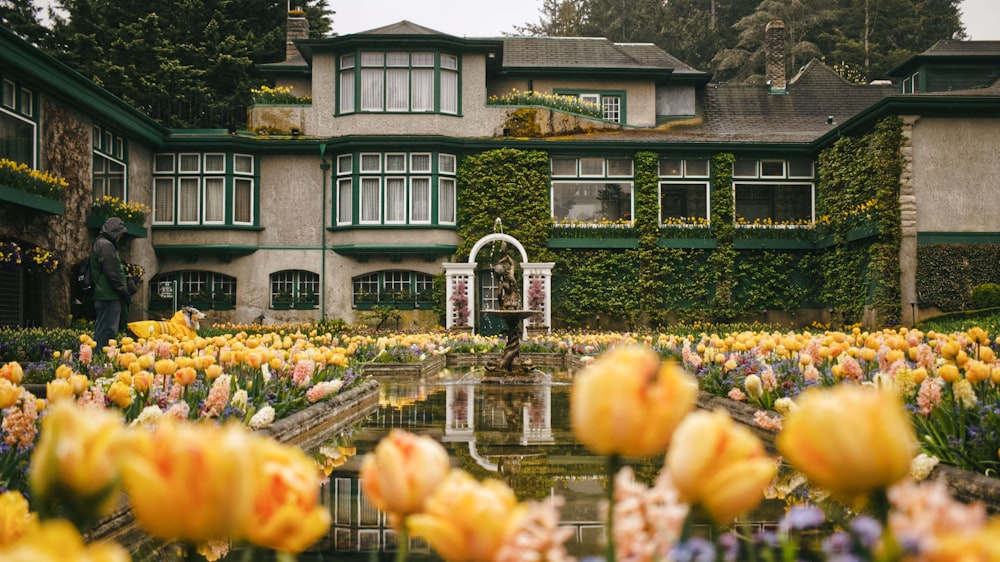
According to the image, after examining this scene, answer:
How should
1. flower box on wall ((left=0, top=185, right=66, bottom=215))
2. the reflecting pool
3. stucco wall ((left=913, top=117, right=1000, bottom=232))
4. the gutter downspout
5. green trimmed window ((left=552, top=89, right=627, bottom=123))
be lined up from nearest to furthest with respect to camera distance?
the reflecting pool → flower box on wall ((left=0, top=185, right=66, bottom=215)) → stucco wall ((left=913, top=117, right=1000, bottom=232)) → the gutter downspout → green trimmed window ((left=552, top=89, right=627, bottom=123))

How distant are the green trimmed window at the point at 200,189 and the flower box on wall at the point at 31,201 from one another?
7.56m

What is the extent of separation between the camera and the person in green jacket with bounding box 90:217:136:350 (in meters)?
11.3

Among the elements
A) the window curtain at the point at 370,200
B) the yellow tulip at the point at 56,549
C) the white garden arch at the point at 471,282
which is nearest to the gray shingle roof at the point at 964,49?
the white garden arch at the point at 471,282

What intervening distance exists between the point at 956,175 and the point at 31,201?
21.9 meters

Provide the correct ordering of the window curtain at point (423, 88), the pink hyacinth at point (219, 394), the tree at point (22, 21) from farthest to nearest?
the tree at point (22, 21), the window curtain at point (423, 88), the pink hyacinth at point (219, 394)

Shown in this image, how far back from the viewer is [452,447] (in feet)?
21.6

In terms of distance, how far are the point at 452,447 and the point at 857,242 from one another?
19.8 metres

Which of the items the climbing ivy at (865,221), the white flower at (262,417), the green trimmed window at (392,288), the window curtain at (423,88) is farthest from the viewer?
the window curtain at (423,88)

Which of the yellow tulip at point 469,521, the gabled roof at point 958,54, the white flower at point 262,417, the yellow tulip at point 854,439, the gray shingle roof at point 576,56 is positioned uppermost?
the gray shingle roof at point 576,56

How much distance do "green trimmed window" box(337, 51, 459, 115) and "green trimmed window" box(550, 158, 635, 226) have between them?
426 centimetres

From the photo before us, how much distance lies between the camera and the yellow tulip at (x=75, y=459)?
1143 mm

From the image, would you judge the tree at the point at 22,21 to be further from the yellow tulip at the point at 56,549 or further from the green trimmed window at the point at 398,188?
the yellow tulip at the point at 56,549

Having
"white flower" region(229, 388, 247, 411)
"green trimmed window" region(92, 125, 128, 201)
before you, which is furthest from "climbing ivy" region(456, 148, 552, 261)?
"white flower" region(229, 388, 247, 411)

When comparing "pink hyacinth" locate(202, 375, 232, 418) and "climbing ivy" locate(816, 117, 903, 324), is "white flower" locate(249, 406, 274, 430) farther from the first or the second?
"climbing ivy" locate(816, 117, 903, 324)
